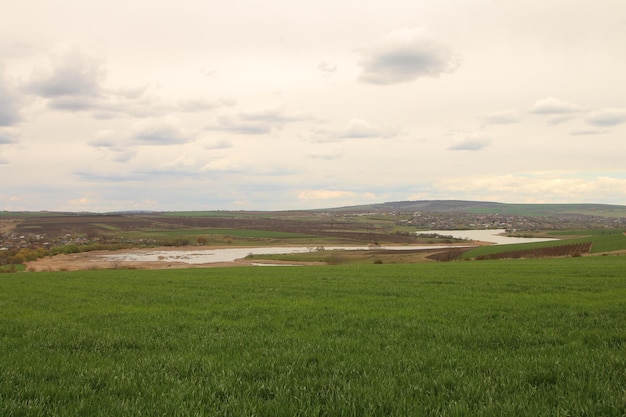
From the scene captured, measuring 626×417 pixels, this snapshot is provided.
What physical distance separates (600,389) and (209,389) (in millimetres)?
5818

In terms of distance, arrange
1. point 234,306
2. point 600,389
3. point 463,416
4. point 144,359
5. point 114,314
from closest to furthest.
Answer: point 463,416, point 600,389, point 144,359, point 114,314, point 234,306

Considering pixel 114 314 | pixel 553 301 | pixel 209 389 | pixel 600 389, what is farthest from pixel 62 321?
pixel 553 301

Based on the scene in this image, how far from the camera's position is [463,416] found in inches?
229

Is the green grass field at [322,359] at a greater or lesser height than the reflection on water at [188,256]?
greater

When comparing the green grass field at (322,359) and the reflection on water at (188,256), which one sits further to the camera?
the reflection on water at (188,256)

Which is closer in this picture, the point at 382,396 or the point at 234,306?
the point at 382,396

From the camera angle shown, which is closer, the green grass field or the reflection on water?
the green grass field

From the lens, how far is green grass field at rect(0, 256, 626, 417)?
20.4 feet

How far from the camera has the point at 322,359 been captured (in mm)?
8594

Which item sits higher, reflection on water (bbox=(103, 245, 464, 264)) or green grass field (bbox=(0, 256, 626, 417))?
green grass field (bbox=(0, 256, 626, 417))

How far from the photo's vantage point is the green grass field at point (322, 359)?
6.21 meters

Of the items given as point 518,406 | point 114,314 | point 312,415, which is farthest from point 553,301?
point 114,314

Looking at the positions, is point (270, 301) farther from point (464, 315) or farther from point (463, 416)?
point (463, 416)

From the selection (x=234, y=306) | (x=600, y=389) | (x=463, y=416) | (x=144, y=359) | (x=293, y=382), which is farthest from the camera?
(x=234, y=306)
